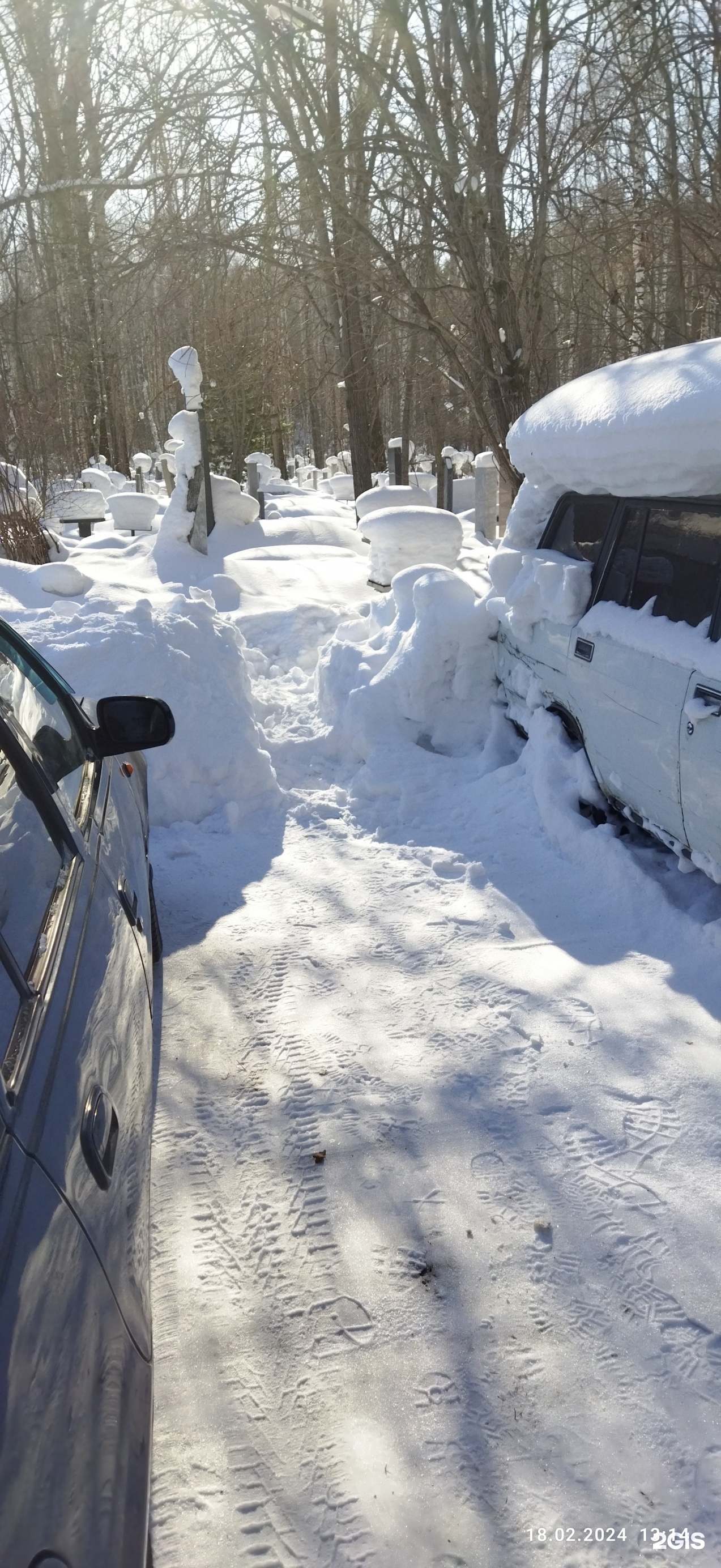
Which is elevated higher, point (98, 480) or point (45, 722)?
point (98, 480)

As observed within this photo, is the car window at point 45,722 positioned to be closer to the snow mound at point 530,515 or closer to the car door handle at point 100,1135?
the car door handle at point 100,1135

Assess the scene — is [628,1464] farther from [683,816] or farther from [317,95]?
[317,95]

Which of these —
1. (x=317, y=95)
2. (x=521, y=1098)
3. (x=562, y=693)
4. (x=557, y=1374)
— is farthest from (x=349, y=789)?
(x=317, y=95)

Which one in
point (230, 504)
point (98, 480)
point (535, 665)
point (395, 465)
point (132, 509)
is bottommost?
point (535, 665)

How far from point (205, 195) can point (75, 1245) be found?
380 inches

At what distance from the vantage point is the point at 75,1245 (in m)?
1.42

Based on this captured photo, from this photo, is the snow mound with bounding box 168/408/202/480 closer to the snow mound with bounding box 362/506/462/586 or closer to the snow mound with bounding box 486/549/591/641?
the snow mound with bounding box 362/506/462/586

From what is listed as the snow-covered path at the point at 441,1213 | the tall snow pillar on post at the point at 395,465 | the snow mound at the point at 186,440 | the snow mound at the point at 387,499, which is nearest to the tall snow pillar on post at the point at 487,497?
the tall snow pillar on post at the point at 395,465

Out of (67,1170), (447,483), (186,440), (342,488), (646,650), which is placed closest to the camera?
(67,1170)

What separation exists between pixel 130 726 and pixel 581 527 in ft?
10.1

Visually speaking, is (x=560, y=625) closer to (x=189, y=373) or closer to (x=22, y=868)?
(x=22, y=868)

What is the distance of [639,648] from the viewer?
163 inches

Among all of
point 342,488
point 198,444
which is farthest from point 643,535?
point 342,488

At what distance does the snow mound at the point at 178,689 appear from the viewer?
222 inches
